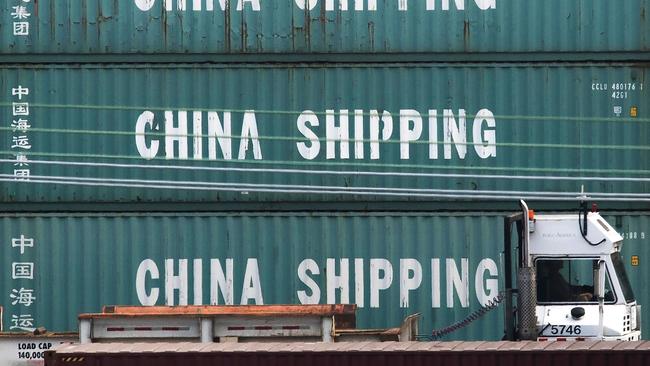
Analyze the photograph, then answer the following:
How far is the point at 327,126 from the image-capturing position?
1947cm

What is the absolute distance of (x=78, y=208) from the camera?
1938cm

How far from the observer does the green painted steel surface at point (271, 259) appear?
1930cm

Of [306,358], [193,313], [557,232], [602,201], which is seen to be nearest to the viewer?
[306,358]

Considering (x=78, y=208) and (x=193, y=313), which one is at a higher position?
(x=78, y=208)

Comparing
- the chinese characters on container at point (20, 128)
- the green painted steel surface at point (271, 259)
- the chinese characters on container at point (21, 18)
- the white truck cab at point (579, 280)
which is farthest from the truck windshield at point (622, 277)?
the chinese characters on container at point (21, 18)

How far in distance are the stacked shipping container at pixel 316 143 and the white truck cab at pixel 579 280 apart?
4.72 meters

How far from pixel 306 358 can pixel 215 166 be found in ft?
22.3

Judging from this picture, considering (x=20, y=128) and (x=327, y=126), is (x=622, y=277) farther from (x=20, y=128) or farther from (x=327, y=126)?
(x=20, y=128)

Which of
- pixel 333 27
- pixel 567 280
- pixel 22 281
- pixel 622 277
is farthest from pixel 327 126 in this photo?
pixel 622 277

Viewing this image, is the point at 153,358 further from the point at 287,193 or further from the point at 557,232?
the point at 287,193

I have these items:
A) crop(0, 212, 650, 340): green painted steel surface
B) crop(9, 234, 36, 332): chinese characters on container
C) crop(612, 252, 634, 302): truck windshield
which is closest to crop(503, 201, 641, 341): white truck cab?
crop(612, 252, 634, 302): truck windshield

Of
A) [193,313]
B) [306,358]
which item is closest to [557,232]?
[306,358]

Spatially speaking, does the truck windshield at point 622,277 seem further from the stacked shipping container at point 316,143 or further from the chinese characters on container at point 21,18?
the chinese characters on container at point 21,18

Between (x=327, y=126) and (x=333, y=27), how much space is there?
152cm
